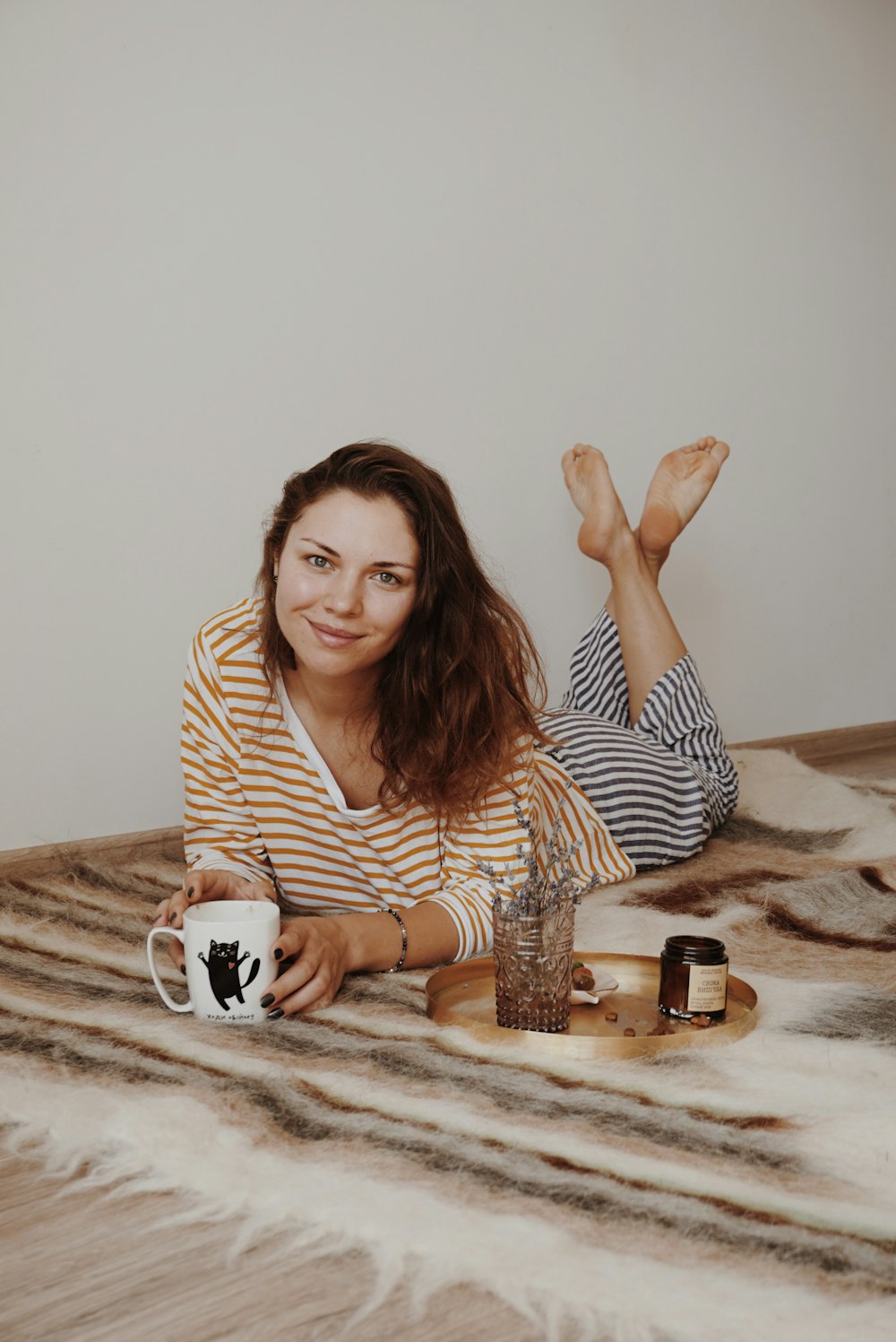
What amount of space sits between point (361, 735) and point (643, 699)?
0.79 meters

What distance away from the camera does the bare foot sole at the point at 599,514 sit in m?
2.23

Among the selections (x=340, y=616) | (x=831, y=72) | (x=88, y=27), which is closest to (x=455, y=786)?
(x=340, y=616)

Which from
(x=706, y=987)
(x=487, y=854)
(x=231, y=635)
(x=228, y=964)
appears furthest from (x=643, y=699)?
(x=228, y=964)

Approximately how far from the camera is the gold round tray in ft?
3.80

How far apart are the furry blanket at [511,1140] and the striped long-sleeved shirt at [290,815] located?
0.15 m

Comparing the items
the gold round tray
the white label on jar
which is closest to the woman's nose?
the gold round tray

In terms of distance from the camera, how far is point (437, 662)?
4.70 feet

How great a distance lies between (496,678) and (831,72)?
2349 millimetres

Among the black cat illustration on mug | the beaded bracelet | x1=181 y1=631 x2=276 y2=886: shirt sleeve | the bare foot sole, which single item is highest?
the bare foot sole

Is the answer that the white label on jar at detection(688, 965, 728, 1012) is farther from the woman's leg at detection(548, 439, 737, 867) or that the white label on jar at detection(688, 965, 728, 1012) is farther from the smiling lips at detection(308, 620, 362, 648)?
the woman's leg at detection(548, 439, 737, 867)

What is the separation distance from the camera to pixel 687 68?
109 inches

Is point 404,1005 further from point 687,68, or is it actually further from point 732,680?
point 687,68

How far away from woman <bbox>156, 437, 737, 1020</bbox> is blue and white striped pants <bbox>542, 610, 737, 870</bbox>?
0.22 meters

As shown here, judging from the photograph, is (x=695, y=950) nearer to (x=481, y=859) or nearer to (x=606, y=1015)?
(x=606, y=1015)
